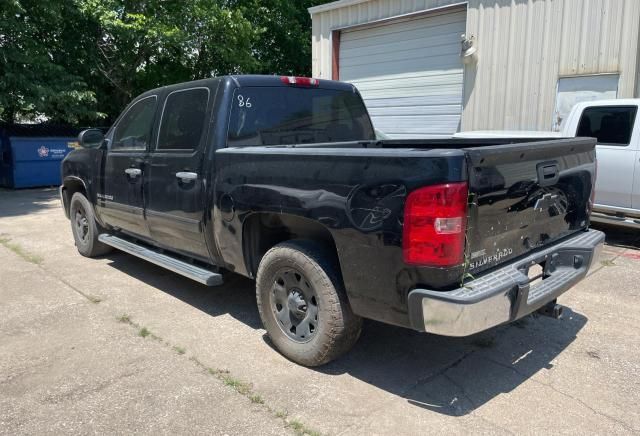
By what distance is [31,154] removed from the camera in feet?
43.8

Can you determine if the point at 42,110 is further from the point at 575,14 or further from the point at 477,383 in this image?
the point at 477,383

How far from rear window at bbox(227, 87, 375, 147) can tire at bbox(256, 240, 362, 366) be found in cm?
109

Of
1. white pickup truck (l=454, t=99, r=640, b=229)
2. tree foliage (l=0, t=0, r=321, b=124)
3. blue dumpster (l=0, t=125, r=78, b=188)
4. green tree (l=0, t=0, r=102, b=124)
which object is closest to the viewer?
white pickup truck (l=454, t=99, r=640, b=229)

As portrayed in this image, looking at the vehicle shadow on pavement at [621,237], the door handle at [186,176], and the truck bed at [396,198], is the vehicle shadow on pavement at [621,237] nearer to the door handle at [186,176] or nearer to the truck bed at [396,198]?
the truck bed at [396,198]

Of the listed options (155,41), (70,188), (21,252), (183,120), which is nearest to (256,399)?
(183,120)

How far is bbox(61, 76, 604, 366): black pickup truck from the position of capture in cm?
269

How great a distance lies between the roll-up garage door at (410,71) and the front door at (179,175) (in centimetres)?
704

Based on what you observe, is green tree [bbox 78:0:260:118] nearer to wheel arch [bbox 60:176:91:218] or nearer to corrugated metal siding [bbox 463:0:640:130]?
wheel arch [bbox 60:176:91:218]

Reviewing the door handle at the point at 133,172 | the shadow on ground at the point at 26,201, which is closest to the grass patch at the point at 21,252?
the door handle at the point at 133,172

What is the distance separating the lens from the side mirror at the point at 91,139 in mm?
5452

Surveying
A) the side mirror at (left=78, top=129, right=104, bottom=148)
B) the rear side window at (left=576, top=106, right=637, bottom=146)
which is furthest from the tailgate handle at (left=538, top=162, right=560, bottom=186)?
the side mirror at (left=78, top=129, right=104, bottom=148)

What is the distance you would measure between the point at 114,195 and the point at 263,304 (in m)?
2.49

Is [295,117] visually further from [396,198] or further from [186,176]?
[396,198]

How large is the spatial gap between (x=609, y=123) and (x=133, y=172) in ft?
19.2
